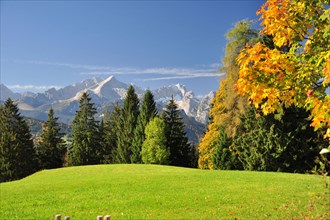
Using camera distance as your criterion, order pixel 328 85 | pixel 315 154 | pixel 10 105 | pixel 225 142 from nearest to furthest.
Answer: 1. pixel 328 85
2. pixel 315 154
3. pixel 225 142
4. pixel 10 105

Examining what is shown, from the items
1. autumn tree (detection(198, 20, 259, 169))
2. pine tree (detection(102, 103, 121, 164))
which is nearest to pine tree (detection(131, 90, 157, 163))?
pine tree (detection(102, 103, 121, 164))

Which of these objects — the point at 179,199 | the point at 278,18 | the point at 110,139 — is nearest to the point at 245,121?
the point at 179,199

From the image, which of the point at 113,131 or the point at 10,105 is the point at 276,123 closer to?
the point at 113,131

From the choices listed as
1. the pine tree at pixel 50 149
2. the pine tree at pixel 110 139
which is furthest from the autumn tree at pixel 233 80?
the pine tree at pixel 50 149

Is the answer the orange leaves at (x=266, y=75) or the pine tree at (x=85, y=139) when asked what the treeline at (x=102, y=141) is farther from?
the orange leaves at (x=266, y=75)

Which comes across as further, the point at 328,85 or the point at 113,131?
the point at 113,131

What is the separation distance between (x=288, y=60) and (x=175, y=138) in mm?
46542

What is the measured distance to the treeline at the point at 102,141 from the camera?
4998cm

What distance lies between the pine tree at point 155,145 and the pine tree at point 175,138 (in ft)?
11.6

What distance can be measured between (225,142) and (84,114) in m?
32.4

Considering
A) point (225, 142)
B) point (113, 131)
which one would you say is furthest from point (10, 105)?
point (225, 142)

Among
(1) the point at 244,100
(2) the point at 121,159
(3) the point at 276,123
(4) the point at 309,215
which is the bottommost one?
(2) the point at 121,159

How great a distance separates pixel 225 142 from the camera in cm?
4175

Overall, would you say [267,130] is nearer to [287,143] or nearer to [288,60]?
[287,143]
